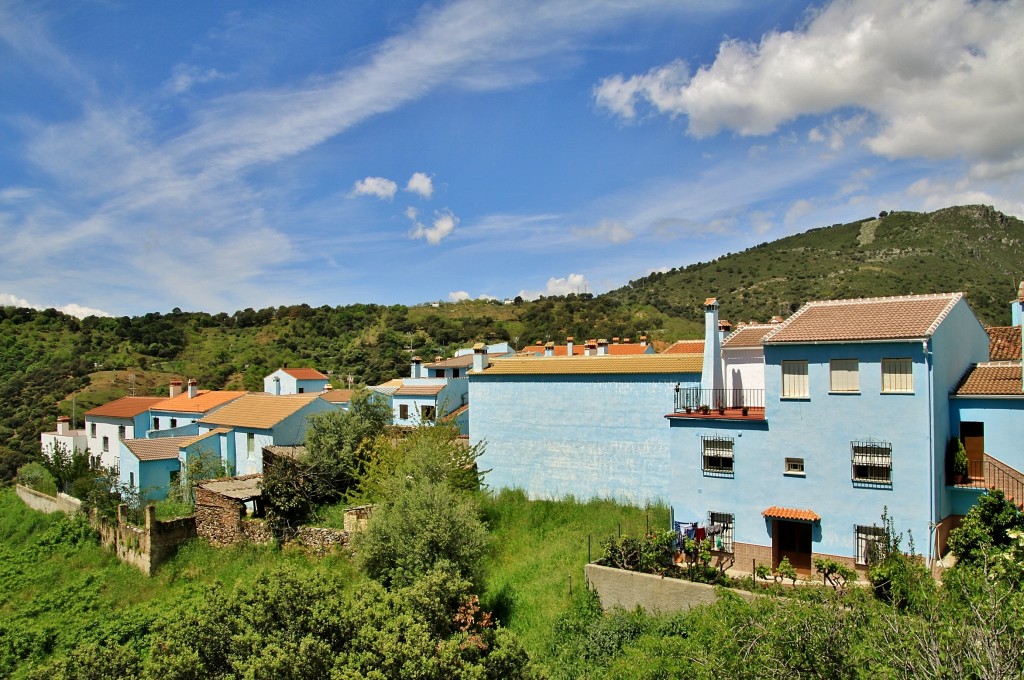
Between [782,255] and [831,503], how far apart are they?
8804cm

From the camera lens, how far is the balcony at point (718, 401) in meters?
21.3

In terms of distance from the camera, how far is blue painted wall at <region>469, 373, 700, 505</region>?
79.2 feet

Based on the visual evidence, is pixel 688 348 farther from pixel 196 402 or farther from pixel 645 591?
pixel 196 402

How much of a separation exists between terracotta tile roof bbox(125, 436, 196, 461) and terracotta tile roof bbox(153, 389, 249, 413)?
5.37 m

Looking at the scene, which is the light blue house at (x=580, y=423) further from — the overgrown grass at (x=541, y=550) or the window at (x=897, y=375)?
the window at (x=897, y=375)

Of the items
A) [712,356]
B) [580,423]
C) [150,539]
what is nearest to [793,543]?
[712,356]

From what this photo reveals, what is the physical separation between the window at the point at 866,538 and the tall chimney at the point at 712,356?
6.17 metres

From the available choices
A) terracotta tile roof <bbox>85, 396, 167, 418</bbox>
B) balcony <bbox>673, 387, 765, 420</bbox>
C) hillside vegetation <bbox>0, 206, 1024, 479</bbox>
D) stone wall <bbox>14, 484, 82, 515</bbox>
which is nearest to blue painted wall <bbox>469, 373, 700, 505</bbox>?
balcony <bbox>673, 387, 765, 420</bbox>

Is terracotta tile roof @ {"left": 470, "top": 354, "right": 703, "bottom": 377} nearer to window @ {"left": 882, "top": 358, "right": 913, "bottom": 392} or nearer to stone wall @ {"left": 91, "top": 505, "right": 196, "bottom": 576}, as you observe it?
window @ {"left": 882, "top": 358, "right": 913, "bottom": 392}

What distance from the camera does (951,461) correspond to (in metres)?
18.0

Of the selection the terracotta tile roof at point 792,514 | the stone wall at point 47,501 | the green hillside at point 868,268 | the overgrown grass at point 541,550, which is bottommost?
the stone wall at point 47,501

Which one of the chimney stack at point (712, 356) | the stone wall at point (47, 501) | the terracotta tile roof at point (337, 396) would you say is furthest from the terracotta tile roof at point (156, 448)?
the chimney stack at point (712, 356)

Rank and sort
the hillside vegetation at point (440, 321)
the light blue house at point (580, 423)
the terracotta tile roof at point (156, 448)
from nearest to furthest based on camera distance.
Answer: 1. the light blue house at point (580, 423)
2. the terracotta tile roof at point (156, 448)
3. the hillside vegetation at point (440, 321)

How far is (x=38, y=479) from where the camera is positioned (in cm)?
4091
